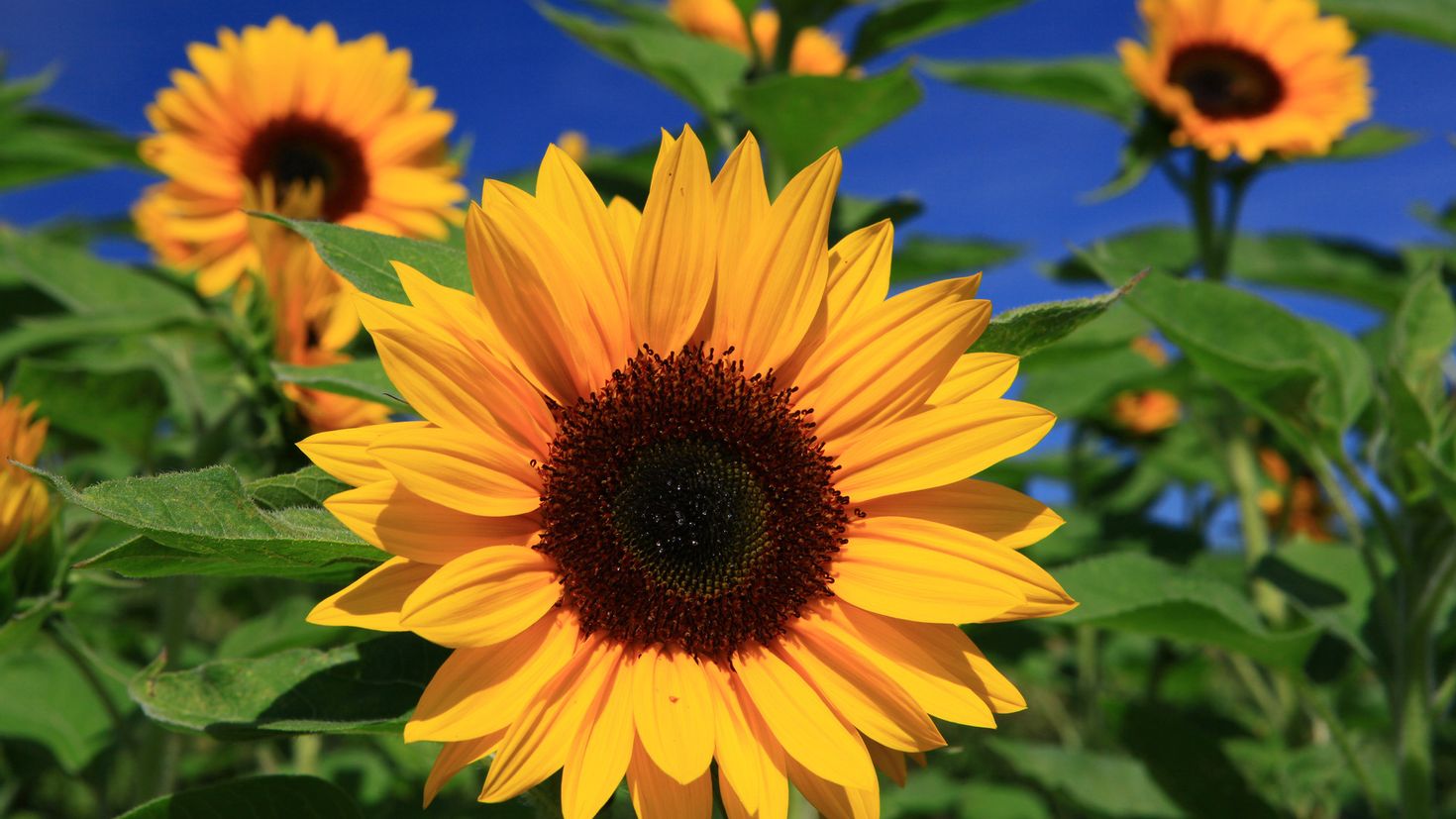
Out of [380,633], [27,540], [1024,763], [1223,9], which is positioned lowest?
[1024,763]

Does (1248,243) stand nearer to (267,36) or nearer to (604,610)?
(267,36)

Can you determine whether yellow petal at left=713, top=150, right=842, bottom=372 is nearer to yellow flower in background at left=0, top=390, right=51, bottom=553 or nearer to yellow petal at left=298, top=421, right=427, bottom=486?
yellow petal at left=298, top=421, right=427, bottom=486

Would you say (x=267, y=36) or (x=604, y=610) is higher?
(x=267, y=36)

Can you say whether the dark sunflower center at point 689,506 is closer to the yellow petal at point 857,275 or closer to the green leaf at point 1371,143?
the yellow petal at point 857,275

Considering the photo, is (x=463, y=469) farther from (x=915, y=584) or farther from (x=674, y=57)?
(x=674, y=57)

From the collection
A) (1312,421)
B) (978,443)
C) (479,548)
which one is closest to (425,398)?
(479,548)

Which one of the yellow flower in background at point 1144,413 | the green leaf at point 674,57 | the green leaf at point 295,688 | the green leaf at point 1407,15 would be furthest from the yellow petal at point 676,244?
the yellow flower in background at point 1144,413
